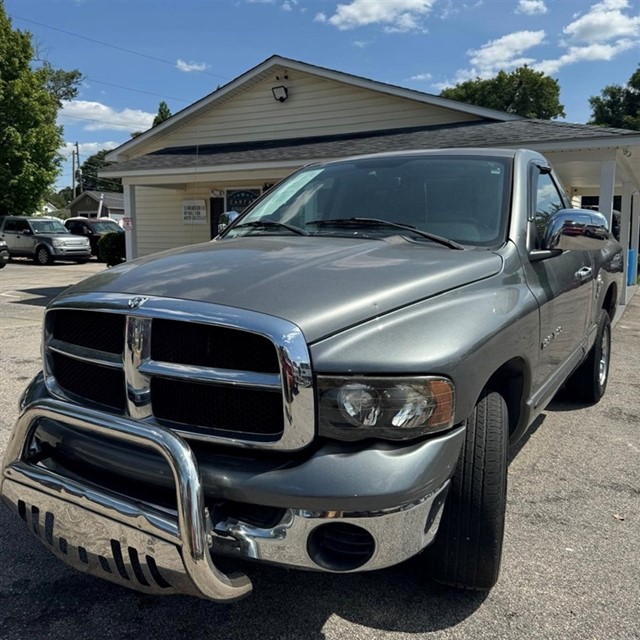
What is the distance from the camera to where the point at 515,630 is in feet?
7.45

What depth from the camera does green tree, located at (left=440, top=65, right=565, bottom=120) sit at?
5016cm

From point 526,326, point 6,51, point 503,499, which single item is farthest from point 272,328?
point 6,51

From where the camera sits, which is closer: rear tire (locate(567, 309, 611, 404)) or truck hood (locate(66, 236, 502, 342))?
truck hood (locate(66, 236, 502, 342))

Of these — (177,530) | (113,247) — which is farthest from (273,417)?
(113,247)

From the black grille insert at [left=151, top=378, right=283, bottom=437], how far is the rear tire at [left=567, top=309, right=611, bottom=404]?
3.69 metres

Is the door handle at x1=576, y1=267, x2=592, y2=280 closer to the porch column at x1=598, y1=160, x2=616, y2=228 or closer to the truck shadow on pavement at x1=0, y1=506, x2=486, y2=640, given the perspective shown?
the truck shadow on pavement at x1=0, y1=506, x2=486, y2=640

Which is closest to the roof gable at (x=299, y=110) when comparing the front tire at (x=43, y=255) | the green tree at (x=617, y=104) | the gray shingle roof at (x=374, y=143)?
the gray shingle roof at (x=374, y=143)

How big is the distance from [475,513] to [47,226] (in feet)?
83.4

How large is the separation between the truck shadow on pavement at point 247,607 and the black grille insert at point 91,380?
2.76 feet

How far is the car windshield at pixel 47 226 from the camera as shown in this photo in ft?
79.0

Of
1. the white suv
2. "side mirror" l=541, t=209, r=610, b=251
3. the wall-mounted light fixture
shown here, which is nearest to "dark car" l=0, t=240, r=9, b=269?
the white suv

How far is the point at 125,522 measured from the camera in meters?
1.87

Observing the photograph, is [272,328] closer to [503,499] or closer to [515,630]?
[503,499]

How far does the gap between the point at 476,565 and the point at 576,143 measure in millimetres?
8012
